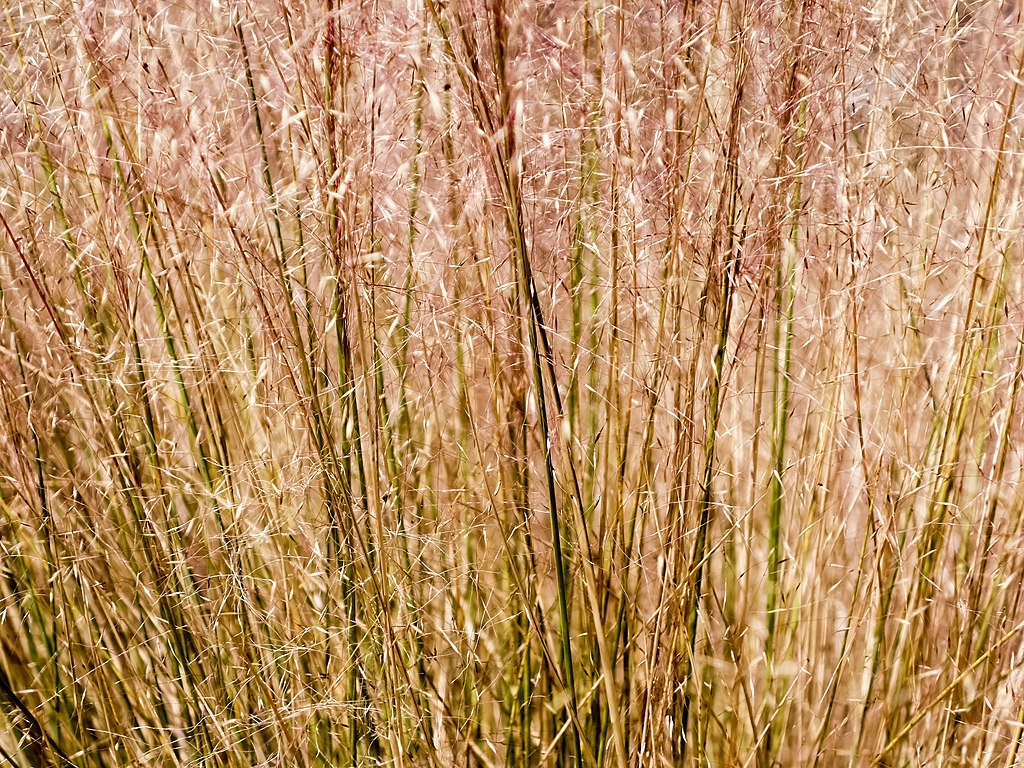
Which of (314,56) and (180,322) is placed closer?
(314,56)

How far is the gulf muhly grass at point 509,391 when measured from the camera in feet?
2.68

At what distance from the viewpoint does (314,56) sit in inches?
30.2

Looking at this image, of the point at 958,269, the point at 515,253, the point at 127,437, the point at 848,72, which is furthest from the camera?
the point at 958,269

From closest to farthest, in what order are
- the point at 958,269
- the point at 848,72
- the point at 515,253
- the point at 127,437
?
1. the point at 515,253
2. the point at 848,72
3. the point at 127,437
4. the point at 958,269

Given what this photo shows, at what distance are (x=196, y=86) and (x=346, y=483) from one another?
49 cm

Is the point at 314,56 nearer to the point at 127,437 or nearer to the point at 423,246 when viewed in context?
the point at 423,246

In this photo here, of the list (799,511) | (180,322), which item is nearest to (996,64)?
(799,511)

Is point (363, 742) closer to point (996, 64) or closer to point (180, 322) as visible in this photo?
point (180, 322)

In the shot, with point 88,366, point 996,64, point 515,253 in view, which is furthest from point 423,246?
point 996,64

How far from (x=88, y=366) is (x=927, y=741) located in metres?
1.04

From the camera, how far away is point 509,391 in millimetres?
896

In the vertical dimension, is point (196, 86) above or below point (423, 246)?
above

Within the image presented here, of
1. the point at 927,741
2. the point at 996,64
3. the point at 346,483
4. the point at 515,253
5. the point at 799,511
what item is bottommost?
the point at 927,741

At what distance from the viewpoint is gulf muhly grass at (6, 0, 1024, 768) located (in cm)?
82
